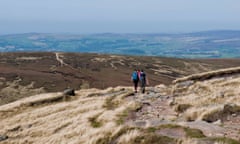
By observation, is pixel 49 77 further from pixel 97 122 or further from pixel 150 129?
pixel 150 129

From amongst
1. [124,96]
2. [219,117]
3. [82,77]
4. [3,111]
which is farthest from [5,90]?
[219,117]

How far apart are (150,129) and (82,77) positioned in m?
118

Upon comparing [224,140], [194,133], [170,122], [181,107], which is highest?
[224,140]

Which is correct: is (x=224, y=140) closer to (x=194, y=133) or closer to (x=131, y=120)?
(x=194, y=133)

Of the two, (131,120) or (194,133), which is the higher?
(194,133)

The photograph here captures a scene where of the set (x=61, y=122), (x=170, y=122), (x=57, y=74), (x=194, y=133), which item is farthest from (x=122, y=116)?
(x=57, y=74)

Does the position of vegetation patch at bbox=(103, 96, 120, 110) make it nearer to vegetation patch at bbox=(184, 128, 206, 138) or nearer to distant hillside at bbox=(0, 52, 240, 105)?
vegetation patch at bbox=(184, 128, 206, 138)

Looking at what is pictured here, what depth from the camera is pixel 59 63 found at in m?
178

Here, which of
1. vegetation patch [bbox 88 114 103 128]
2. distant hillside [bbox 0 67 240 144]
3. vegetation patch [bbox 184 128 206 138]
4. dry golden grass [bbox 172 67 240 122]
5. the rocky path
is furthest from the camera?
vegetation patch [bbox 88 114 103 128]

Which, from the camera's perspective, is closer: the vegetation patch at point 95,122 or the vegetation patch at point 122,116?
the vegetation patch at point 122,116

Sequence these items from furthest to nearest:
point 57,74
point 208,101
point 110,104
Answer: point 57,74 → point 110,104 → point 208,101

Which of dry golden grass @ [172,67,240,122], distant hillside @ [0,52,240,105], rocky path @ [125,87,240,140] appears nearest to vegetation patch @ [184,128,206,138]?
rocky path @ [125,87,240,140]

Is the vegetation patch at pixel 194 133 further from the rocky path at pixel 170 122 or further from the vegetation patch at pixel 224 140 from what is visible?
the vegetation patch at pixel 224 140

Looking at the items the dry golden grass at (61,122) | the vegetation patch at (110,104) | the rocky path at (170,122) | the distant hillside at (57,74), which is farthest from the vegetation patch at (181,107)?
the distant hillside at (57,74)
